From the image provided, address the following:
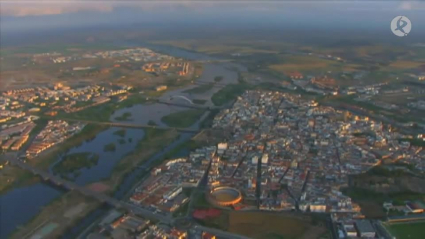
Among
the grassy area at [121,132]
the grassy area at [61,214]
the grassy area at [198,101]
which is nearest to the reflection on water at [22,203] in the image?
the grassy area at [61,214]

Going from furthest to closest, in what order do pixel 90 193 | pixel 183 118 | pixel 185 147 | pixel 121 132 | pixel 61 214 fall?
pixel 183 118 → pixel 121 132 → pixel 185 147 → pixel 90 193 → pixel 61 214

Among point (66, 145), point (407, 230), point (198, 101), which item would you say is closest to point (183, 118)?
point (198, 101)

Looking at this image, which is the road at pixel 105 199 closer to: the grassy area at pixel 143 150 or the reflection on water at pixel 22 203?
the reflection on water at pixel 22 203

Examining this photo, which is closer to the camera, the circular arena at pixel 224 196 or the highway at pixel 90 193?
the highway at pixel 90 193

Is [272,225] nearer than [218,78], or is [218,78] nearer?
[272,225]

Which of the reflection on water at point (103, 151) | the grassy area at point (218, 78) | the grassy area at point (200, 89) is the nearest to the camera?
the reflection on water at point (103, 151)

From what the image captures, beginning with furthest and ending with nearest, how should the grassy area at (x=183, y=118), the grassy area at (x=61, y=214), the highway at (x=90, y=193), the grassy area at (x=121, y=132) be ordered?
the grassy area at (x=183, y=118)
the grassy area at (x=121, y=132)
the highway at (x=90, y=193)
the grassy area at (x=61, y=214)

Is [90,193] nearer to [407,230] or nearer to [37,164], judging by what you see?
[37,164]
